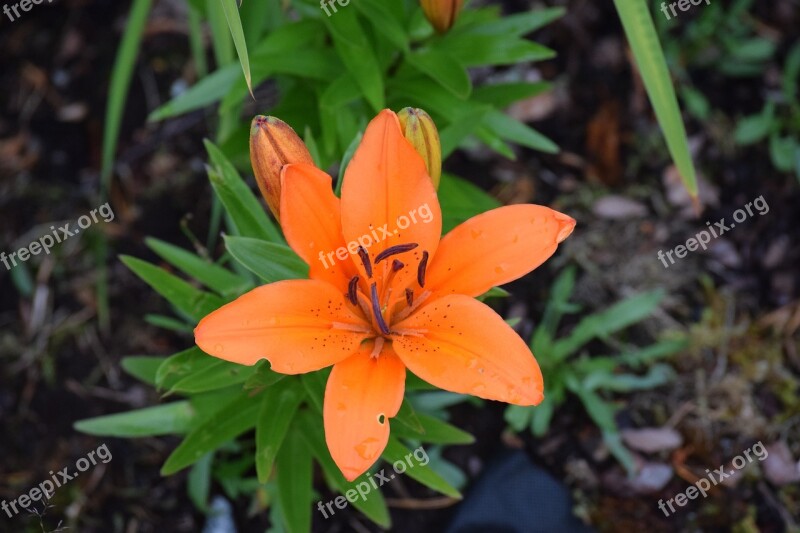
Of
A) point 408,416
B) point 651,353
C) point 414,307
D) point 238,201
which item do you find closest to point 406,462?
point 408,416

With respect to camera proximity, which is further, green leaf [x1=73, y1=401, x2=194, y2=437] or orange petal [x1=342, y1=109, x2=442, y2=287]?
green leaf [x1=73, y1=401, x2=194, y2=437]

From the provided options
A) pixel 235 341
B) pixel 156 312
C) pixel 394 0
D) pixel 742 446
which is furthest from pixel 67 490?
pixel 742 446

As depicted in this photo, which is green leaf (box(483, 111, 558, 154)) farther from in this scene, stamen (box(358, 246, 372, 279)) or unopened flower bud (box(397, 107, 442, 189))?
stamen (box(358, 246, 372, 279))

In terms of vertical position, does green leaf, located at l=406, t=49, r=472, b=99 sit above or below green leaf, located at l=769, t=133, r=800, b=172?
above
